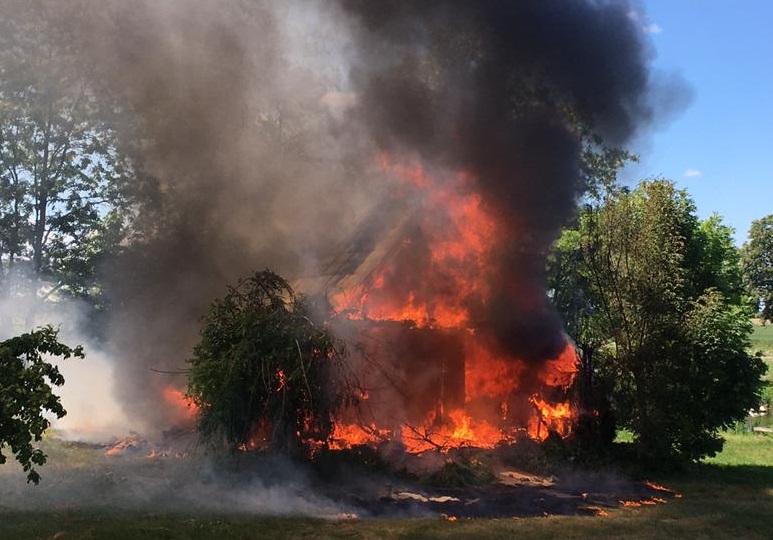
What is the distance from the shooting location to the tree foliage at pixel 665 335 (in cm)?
1530

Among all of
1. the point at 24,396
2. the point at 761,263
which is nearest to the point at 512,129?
the point at 24,396

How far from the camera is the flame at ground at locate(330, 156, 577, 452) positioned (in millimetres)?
17078

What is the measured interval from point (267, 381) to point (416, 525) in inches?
171

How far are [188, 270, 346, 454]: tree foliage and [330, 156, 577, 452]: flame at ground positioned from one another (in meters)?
2.78

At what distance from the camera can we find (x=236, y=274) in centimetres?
2267

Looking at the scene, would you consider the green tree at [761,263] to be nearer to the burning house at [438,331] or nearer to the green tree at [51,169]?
the burning house at [438,331]

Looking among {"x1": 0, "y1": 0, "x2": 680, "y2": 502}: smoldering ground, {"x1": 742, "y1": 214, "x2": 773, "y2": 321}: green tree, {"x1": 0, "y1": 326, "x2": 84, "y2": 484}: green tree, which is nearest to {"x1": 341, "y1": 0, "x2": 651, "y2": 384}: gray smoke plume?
{"x1": 0, "y1": 0, "x2": 680, "y2": 502}: smoldering ground

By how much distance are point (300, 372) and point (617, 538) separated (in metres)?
6.44

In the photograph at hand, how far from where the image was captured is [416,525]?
1041 centimetres

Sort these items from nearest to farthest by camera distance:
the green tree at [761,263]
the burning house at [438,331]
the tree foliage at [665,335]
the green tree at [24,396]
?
the green tree at [24,396], the tree foliage at [665,335], the burning house at [438,331], the green tree at [761,263]

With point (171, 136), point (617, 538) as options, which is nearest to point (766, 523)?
point (617, 538)

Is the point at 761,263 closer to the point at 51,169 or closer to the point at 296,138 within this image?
the point at 296,138

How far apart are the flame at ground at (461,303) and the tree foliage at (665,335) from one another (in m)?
1.71

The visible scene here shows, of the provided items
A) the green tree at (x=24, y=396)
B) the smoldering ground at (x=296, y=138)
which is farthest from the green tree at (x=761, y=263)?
the green tree at (x=24, y=396)
